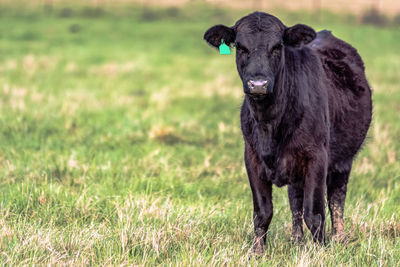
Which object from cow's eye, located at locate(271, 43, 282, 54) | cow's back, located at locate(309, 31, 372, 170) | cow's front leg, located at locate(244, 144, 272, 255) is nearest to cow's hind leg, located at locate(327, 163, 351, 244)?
cow's back, located at locate(309, 31, 372, 170)

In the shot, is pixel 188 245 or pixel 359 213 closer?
pixel 188 245

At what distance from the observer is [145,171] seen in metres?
7.08

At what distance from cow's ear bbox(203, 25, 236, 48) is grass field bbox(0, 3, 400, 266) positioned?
149 cm

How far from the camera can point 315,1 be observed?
3994 centimetres

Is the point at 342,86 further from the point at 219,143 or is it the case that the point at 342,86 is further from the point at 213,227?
the point at 219,143

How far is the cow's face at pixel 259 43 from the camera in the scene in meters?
4.44

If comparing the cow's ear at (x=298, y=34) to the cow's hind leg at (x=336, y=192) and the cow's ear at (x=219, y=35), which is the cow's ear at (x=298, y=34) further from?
the cow's hind leg at (x=336, y=192)

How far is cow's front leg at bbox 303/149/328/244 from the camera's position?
16.0ft

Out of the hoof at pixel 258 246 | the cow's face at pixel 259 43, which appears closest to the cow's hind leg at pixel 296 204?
the hoof at pixel 258 246

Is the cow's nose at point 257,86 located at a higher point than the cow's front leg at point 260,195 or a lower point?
higher

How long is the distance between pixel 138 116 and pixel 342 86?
5.31m

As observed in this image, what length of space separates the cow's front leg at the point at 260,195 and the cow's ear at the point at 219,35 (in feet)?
3.03

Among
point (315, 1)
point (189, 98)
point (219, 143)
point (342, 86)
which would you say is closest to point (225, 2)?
point (315, 1)

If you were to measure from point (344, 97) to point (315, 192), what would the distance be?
1.31m
